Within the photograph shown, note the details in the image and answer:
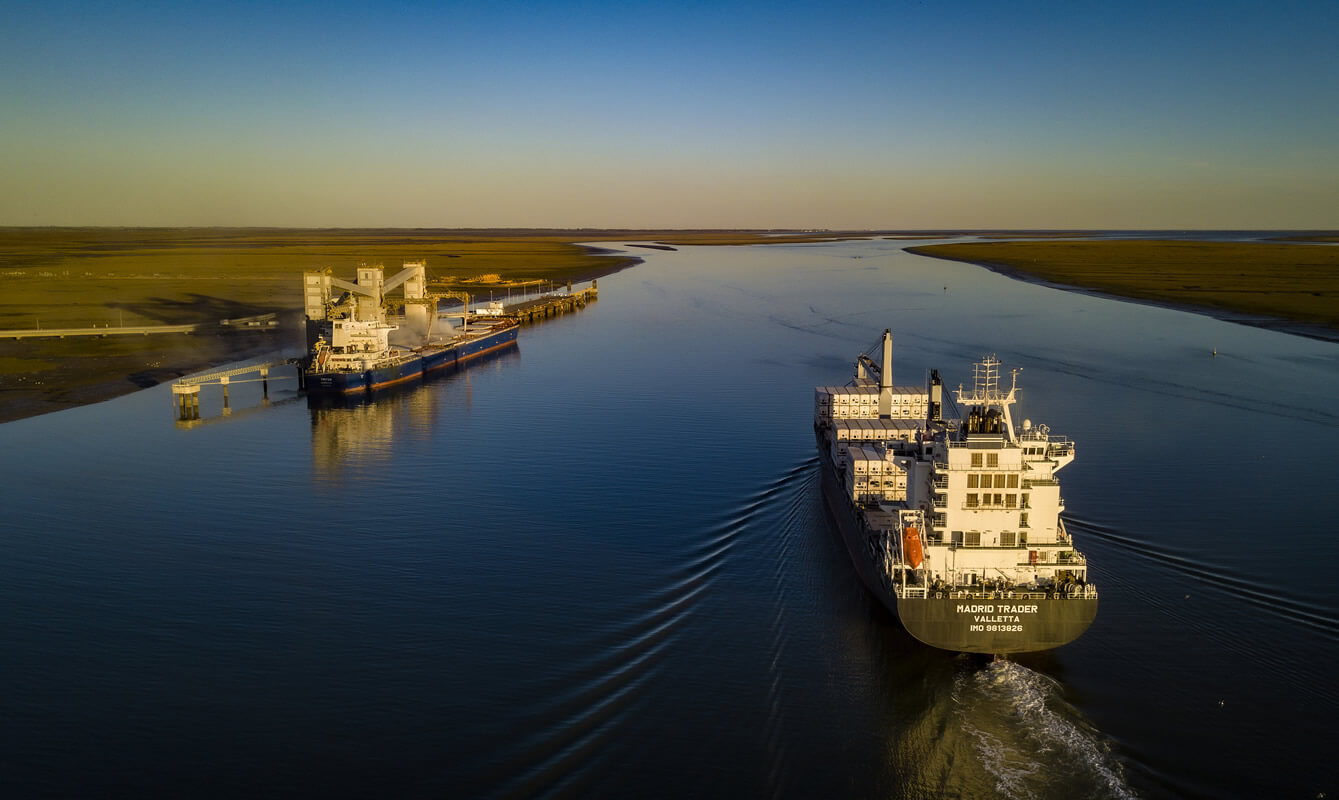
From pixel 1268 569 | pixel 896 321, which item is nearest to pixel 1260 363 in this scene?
pixel 896 321

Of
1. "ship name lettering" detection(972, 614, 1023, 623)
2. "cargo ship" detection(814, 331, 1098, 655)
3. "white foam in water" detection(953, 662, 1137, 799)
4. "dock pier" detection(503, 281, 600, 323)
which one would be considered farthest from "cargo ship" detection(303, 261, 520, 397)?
"white foam in water" detection(953, 662, 1137, 799)

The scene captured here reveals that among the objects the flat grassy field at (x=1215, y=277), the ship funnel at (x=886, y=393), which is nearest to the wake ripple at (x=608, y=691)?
the ship funnel at (x=886, y=393)

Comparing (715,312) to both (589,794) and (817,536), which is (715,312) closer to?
(817,536)

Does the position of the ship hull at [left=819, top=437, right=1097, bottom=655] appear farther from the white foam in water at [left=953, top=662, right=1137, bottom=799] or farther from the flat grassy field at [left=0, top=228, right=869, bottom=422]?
the flat grassy field at [left=0, top=228, right=869, bottom=422]

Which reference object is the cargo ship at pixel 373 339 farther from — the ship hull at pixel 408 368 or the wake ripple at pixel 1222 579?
the wake ripple at pixel 1222 579

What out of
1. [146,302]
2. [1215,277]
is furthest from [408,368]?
[1215,277]

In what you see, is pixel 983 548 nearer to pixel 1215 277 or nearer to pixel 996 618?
pixel 996 618
